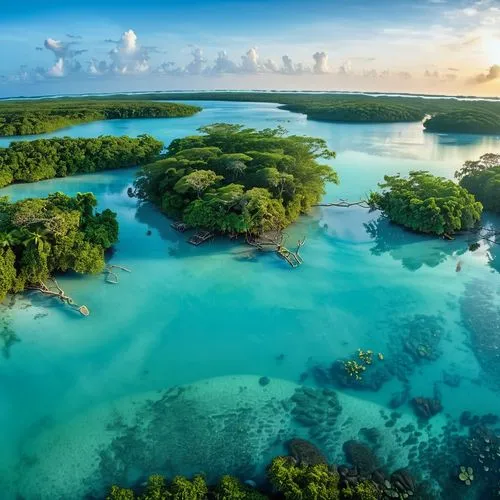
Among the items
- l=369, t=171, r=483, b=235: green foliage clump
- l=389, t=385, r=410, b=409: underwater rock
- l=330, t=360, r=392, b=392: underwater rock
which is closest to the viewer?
l=389, t=385, r=410, b=409: underwater rock

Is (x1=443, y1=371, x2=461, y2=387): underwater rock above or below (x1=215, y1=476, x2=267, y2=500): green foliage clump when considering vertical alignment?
above

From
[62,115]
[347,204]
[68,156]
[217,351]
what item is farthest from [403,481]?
[62,115]

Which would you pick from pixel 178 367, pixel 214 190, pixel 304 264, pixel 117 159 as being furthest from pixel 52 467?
pixel 117 159

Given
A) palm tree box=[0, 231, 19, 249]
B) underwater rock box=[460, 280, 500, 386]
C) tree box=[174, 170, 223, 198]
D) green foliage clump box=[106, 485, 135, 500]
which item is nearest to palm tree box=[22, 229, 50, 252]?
palm tree box=[0, 231, 19, 249]

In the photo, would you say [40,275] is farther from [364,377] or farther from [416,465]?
[416,465]

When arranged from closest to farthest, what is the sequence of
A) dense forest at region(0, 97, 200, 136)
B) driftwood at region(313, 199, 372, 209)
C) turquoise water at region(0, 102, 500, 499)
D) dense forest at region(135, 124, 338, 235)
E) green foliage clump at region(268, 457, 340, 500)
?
green foliage clump at region(268, 457, 340, 500)
turquoise water at region(0, 102, 500, 499)
dense forest at region(135, 124, 338, 235)
driftwood at region(313, 199, 372, 209)
dense forest at region(0, 97, 200, 136)

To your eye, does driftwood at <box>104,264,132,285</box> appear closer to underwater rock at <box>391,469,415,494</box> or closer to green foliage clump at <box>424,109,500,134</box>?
underwater rock at <box>391,469,415,494</box>

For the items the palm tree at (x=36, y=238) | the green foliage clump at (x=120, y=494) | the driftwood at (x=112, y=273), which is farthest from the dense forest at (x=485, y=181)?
Answer: the green foliage clump at (x=120, y=494)
